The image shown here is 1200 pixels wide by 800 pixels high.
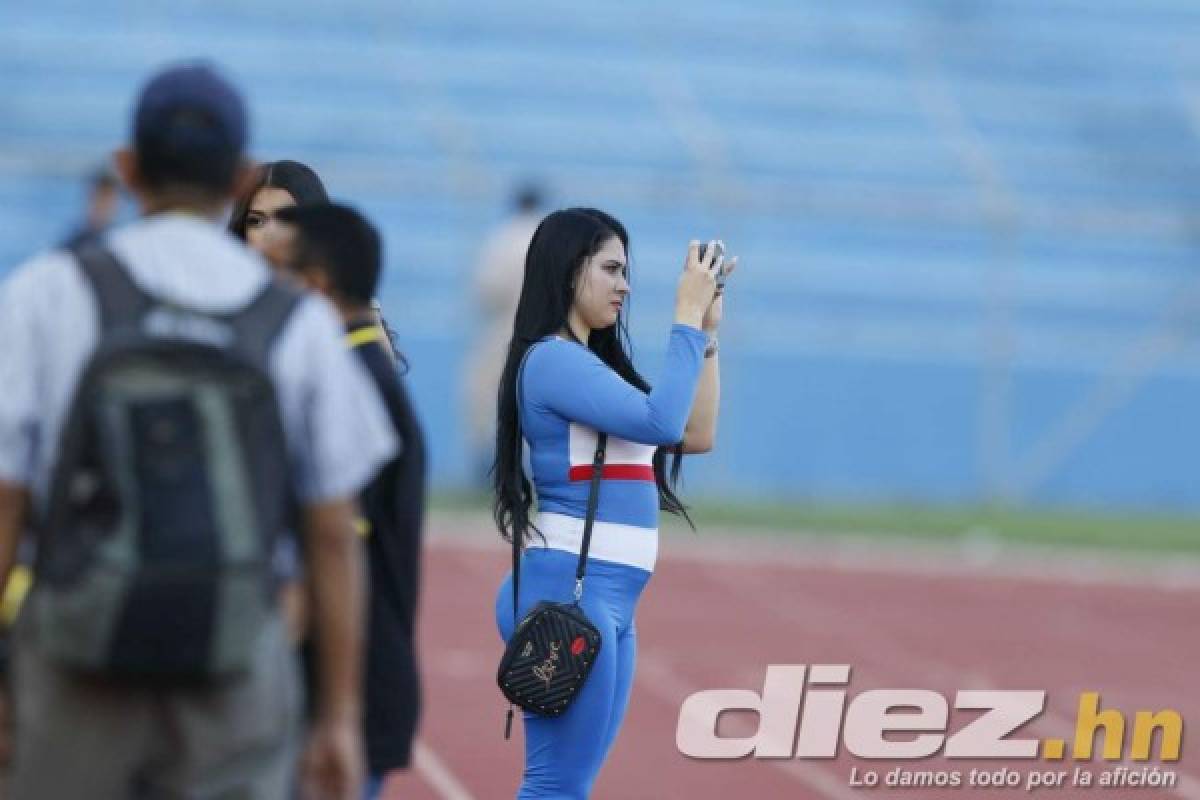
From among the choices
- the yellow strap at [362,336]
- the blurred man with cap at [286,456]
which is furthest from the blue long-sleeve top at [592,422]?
the blurred man with cap at [286,456]

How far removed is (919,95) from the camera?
97.4 feet

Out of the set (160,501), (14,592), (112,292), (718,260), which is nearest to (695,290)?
(718,260)

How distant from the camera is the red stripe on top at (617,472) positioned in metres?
6.38

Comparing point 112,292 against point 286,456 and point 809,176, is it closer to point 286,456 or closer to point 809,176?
point 286,456

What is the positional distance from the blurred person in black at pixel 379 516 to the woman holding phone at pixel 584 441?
1.15 meters

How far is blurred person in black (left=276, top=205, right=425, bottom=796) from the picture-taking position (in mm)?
5078

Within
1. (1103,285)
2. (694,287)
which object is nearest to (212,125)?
(694,287)

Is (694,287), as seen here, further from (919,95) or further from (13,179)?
(919,95)

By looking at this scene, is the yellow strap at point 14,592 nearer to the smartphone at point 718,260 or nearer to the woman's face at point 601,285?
the woman's face at point 601,285

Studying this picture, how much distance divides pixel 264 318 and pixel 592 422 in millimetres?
2327

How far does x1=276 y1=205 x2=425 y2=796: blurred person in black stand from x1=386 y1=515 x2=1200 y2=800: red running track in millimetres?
4076

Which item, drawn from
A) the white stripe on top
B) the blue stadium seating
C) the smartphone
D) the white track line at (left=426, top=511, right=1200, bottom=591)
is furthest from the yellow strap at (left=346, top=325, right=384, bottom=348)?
the blue stadium seating

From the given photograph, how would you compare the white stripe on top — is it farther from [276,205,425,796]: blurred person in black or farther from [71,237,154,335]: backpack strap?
[71,237,154,335]: backpack strap

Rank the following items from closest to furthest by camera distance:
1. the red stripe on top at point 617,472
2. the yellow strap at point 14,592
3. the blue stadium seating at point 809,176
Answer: the yellow strap at point 14,592, the red stripe on top at point 617,472, the blue stadium seating at point 809,176
